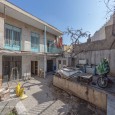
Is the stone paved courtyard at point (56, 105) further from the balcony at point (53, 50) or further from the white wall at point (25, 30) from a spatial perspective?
the balcony at point (53, 50)

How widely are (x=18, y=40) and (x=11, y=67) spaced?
316 centimetres

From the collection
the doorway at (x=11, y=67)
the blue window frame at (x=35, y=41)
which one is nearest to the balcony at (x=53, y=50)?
the blue window frame at (x=35, y=41)

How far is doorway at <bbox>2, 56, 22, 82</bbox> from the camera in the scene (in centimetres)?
1206

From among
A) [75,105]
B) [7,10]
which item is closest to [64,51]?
[7,10]

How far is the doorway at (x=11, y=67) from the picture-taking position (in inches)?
475

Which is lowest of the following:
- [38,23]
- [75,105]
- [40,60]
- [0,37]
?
[75,105]

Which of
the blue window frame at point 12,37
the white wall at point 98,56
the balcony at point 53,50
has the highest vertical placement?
the blue window frame at point 12,37

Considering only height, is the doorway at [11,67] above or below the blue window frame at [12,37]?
below

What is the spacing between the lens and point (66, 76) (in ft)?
36.2

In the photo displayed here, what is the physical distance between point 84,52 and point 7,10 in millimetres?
9915

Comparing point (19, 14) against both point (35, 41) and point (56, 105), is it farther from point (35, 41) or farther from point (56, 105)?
point (56, 105)

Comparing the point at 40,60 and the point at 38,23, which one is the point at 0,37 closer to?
the point at 38,23

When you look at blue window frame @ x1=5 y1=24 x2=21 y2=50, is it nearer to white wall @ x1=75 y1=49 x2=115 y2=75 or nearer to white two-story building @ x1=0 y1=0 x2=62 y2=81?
white two-story building @ x1=0 y1=0 x2=62 y2=81

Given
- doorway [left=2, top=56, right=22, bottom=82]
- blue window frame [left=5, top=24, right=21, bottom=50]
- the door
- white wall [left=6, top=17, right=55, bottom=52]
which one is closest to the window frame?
blue window frame [left=5, top=24, right=21, bottom=50]
